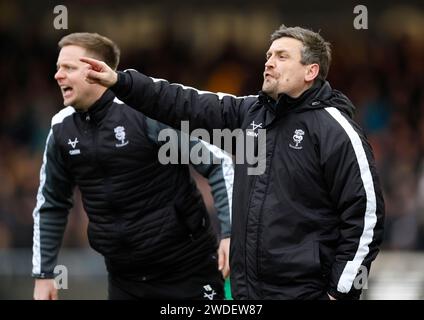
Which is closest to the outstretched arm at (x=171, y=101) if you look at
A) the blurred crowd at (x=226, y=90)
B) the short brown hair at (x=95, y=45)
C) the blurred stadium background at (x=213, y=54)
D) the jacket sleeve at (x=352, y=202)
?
the jacket sleeve at (x=352, y=202)

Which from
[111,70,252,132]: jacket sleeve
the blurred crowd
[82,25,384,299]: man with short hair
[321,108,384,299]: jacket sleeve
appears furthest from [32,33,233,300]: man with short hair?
the blurred crowd

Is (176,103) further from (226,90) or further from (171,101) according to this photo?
(226,90)

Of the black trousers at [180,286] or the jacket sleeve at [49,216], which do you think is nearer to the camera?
the black trousers at [180,286]

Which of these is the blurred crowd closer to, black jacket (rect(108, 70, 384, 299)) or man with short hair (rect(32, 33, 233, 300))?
man with short hair (rect(32, 33, 233, 300))

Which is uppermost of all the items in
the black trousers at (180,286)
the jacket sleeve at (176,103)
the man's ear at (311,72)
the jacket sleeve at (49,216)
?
the man's ear at (311,72)

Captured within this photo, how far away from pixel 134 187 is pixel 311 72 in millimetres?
1411

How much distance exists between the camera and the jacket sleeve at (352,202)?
16.1 feet

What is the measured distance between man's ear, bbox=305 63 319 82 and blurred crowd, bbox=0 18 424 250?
5836 mm

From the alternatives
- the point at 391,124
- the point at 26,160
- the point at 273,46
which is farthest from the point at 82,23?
the point at 273,46

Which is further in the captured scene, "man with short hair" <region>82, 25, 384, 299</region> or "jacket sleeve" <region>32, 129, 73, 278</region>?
"jacket sleeve" <region>32, 129, 73, 278</region>

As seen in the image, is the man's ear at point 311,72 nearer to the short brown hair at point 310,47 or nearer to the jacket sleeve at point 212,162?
the short brown hair at point 310,47

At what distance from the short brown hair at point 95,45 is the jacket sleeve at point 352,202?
1671 mm

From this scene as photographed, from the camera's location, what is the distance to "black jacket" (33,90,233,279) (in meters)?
5.97

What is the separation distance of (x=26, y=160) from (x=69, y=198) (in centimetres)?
635
